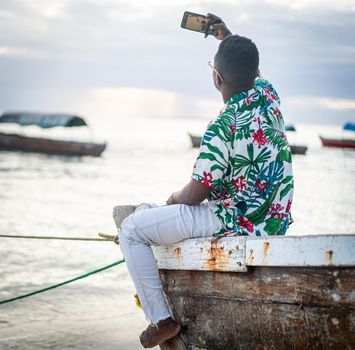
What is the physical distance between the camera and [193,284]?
11.1 feet

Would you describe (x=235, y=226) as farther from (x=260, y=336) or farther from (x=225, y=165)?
(x=260, y=336)

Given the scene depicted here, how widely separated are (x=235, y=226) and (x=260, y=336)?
578 millimetres

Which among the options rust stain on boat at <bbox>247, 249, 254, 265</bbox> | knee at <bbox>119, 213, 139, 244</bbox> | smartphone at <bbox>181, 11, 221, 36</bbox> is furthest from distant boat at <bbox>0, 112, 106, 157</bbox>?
rust stain on boat at <bbox>247, 249, 254, 265</bbox>

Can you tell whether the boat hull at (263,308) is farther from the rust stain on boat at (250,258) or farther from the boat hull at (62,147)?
the boat hull at (62,147)

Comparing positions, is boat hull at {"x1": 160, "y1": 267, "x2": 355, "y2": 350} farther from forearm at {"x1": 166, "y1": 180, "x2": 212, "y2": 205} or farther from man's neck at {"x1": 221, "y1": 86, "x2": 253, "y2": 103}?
man's neck at {"x1": 221, "y1": 86, "x2": 253, "y2": 103}

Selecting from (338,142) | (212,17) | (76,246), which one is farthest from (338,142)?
(212,17)

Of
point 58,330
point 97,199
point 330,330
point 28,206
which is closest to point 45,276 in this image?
point 58,330

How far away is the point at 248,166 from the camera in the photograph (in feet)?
10.4

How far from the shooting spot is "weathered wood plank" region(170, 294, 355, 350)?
114 inches

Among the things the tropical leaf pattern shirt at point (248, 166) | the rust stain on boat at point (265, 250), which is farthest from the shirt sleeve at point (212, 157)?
the rust stain on boat at point (265, 250)

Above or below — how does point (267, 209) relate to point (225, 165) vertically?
below

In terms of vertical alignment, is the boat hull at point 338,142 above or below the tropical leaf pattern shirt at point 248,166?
below

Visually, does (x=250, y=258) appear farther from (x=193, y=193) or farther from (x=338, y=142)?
(x=338, y=142)

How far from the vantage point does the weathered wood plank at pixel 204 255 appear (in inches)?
121
